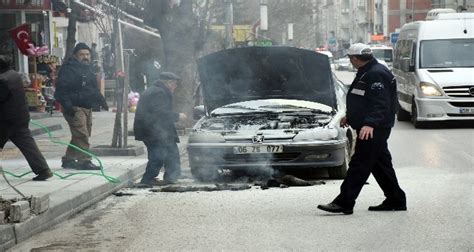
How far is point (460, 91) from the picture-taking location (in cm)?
2202

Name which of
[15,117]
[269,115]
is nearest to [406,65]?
[269,115]

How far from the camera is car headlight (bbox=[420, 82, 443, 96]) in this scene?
2217 centimetres

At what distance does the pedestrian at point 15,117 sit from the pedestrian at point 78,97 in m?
1.41

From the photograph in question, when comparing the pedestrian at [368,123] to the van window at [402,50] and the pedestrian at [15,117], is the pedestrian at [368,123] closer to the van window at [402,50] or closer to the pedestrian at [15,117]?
the pedestrian at [15,117]

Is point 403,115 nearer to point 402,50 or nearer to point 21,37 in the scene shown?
point 402,50

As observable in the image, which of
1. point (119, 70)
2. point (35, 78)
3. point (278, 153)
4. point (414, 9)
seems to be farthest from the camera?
point (414, 9)

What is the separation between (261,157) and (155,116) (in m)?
1.38

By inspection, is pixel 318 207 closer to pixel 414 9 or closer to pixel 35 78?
pixel 35 78

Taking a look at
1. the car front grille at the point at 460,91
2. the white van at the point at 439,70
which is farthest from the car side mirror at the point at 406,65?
the car front grille at the point at 460,91

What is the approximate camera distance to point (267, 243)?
8.49 m

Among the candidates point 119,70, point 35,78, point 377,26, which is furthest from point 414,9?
point 119,70

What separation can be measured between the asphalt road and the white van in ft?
28.8

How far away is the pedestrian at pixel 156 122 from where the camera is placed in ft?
42.8

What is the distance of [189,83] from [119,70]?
12.3 feet
